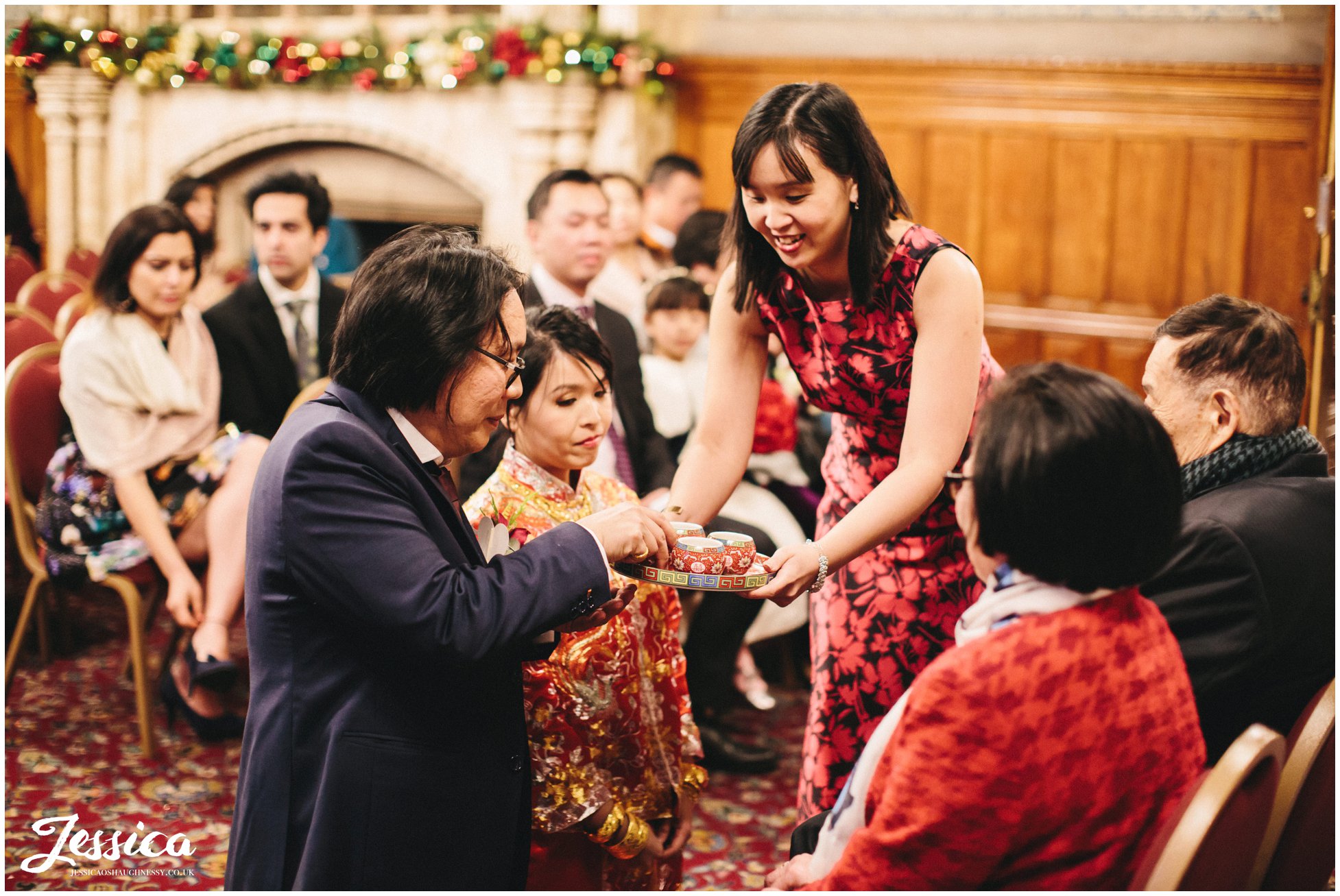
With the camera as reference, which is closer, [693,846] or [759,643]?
[693,846]

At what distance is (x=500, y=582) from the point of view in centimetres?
141

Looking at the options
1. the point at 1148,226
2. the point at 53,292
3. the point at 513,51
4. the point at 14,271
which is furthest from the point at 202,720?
the point at 1148,226

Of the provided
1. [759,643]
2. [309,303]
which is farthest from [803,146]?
[759,643]

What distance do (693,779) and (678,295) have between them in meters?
1.94

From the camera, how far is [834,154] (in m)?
1.79

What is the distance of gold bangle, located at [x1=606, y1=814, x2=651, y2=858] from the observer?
187cm

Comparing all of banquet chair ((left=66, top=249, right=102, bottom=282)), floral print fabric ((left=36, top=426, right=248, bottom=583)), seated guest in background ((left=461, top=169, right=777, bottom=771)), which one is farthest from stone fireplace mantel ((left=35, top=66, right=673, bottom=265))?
floral print fabric ((left=36, top=426, right=248, bottom=583))

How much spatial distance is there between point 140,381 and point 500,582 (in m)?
2.22

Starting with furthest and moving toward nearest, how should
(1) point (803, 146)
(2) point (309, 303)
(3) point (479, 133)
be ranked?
(3) point (479, 133) < (2) point (309, 303) < (1) point (803, 146)

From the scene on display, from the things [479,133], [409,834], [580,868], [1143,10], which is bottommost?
[580,868]

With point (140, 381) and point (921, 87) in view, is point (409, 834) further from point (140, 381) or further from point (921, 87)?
point (921, 87)

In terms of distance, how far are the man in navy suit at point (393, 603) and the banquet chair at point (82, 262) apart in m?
6.45

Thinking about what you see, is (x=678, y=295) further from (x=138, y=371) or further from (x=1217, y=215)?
(x=1217, y=215)

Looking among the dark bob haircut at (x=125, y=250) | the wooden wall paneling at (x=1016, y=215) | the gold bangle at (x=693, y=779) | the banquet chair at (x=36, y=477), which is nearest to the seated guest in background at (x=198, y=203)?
the banquet chair at (x=36, y=477)
